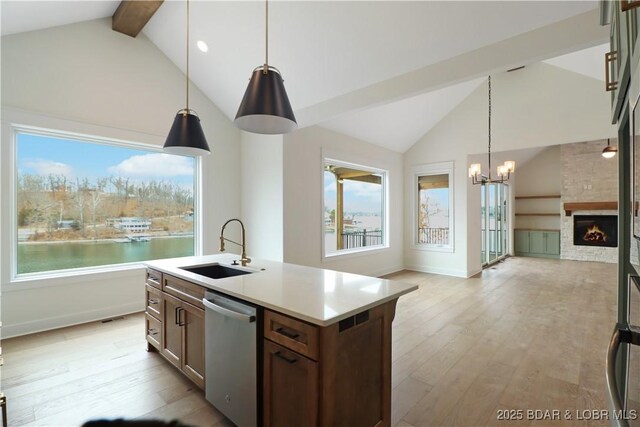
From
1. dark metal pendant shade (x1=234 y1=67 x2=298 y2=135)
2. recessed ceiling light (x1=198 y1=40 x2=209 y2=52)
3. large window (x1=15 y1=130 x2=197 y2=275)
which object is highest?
recessed ceiling light (x1=198 y1=40 x2=209 y2=52)

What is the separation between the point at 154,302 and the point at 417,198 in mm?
5744

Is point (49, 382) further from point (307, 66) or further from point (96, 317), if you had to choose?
point (307, 66)

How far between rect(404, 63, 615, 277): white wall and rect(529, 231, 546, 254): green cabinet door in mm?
3996

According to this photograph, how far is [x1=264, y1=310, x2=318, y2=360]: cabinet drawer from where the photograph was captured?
1.37 metres

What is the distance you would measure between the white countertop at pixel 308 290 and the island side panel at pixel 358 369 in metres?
0.08

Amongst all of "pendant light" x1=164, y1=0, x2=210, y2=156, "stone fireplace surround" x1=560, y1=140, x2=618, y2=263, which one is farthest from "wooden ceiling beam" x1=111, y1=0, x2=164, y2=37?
"stone fireplace surround" x1=560, y1=140, x2=618, y2=263

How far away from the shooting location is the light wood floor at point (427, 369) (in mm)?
2059

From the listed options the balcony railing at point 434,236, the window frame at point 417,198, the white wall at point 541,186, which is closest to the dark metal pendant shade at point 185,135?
the window frame at point 417,198

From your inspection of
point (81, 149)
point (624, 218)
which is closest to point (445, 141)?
point (624, 218)

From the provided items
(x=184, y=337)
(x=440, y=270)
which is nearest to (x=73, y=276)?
(x=184, y=337)

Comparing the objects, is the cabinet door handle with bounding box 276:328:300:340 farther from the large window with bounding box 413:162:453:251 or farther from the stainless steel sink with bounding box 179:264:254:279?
the large window with bounding box 413:162:453:251

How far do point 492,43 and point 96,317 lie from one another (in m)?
5.25

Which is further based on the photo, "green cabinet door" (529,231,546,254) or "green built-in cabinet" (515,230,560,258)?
"green cabinet door" (529,231,546,254)

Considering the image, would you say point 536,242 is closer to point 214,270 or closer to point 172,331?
point 214,270
